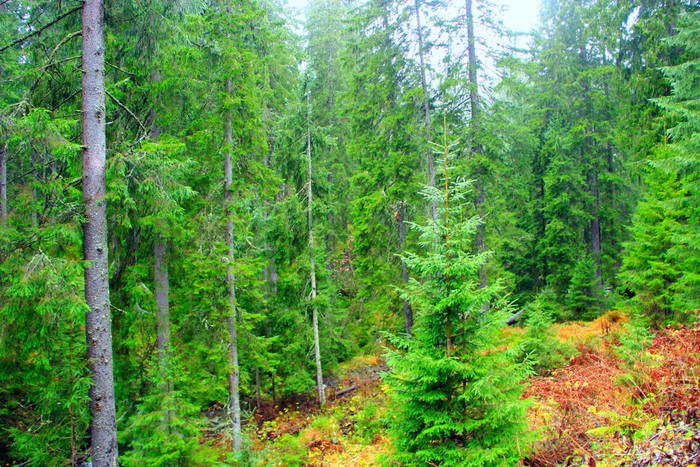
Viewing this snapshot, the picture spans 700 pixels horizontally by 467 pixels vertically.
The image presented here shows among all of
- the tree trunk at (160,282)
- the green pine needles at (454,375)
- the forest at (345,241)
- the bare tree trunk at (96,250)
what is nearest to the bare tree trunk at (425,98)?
the forest at (345,241)

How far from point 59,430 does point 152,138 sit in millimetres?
6210

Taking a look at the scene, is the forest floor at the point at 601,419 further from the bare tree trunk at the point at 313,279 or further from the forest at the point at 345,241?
the bare tree trunk at the point at 313,279

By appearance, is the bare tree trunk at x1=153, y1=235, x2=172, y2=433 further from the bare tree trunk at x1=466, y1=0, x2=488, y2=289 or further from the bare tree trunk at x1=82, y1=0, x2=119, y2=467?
the bare tree trunk at x1=466, y1=0, x2=488, y2=289

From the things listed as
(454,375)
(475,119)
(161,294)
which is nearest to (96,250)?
(161,294)

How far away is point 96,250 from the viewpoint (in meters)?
6.38

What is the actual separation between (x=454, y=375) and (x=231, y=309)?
6643mm

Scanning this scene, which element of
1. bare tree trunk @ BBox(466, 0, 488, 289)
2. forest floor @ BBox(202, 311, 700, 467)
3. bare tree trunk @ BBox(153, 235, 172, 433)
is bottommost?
forest floor @ BBox(202, 311, 700, 467)

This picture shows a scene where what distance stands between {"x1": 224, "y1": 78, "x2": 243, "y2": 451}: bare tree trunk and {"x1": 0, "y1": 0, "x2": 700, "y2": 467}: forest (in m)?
0.09

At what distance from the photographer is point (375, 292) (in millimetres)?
16219

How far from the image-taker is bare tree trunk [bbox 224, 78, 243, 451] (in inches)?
392

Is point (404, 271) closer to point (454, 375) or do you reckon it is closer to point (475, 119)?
point (475, 119)

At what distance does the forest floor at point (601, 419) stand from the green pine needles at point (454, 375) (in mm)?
369

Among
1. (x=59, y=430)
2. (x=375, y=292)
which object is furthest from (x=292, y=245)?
(x=59, y=430)

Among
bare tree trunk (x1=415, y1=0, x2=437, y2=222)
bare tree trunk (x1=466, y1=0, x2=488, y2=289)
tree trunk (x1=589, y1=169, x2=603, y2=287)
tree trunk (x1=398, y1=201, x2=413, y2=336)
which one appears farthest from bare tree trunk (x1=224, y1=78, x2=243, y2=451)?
tree trunk (x1=589, y1=169, x2=603, y2=287)
